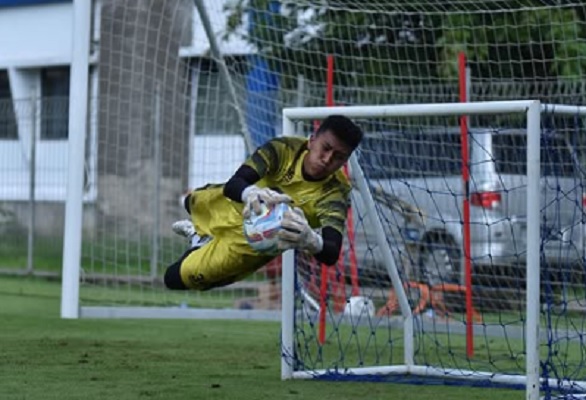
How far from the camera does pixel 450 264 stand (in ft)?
48.9

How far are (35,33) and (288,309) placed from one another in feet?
78.5

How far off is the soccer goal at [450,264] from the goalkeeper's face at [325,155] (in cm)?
106

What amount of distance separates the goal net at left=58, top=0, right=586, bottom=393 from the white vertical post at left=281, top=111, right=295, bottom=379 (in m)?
1.98

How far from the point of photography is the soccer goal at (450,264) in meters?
9.44

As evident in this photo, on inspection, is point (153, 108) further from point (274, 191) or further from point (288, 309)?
point (274, 191)

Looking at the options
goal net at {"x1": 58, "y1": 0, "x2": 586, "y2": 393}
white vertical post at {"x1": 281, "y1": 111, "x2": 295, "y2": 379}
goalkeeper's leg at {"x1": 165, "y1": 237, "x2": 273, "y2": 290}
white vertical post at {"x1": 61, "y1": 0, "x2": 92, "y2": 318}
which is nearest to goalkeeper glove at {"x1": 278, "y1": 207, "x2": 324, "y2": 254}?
goalkeeper's leg at {"x1": 165, "y1": 237, "x2": 273, "y2": 290}

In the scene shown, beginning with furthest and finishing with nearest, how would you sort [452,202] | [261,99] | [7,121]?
[7,121]
[261,99]
[452,202]

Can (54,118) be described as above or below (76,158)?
above

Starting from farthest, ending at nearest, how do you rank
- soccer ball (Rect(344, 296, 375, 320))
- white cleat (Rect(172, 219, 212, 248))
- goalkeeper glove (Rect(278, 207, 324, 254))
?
soccer ball (Rect(344, 296, 375, 320)) → white cleat (Rect(172, 219, 212, 248)) → goalkeeper glove (Rect(278, 207, 324, 254))

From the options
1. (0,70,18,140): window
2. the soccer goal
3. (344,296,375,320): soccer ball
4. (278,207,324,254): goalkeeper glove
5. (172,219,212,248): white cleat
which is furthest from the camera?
(0,70,18,140): window

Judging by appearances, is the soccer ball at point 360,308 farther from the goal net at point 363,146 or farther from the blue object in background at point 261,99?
the blue object in background at point 261,99

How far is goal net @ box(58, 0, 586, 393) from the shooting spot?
13148 mm

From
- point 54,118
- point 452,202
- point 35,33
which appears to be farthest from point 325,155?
point 35,33

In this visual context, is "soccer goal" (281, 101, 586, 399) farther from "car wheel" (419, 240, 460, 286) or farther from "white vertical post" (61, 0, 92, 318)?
"white vertical post" (61, 0, 92, 318)
